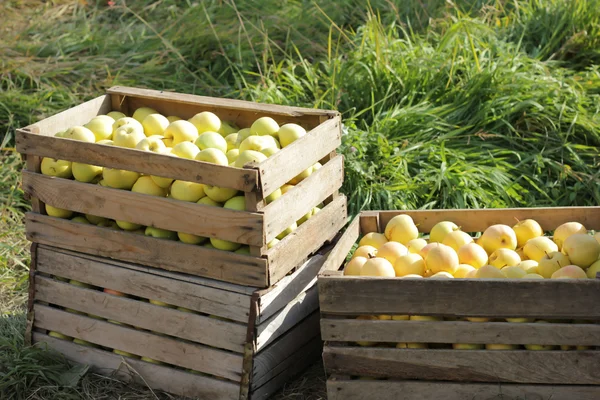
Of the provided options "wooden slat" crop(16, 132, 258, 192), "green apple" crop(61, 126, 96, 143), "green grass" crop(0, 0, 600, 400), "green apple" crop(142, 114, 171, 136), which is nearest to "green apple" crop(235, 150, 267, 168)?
"wooden slat" crop(16, 132, 258, 192)

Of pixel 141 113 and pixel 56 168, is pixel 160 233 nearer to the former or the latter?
pixel 56 168

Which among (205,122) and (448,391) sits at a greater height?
(205,122)

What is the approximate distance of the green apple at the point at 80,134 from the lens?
2.92m

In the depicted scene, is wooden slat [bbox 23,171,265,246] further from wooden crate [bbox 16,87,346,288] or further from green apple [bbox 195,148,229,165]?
green apple [bbox 195,148,229,165]

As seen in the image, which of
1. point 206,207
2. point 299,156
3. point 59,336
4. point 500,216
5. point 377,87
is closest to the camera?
point 206,207

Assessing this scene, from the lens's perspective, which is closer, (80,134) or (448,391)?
(448,391)

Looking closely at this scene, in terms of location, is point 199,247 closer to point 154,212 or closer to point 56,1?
point 154,212

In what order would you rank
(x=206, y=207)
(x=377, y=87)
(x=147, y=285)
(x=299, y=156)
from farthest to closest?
1. (x=377, y=87)
2. (x=147, y=285)
3. (x=299, y=156)
4. (x=206, y=207)

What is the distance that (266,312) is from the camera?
2701mm

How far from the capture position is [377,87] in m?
4.25

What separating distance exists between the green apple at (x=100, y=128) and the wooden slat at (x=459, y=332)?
1089 mm

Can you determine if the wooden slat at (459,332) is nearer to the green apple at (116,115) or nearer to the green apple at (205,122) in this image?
the green apple at (205,122)

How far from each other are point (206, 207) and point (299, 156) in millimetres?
354

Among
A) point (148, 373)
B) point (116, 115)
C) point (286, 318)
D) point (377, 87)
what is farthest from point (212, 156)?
point (377, 87)
